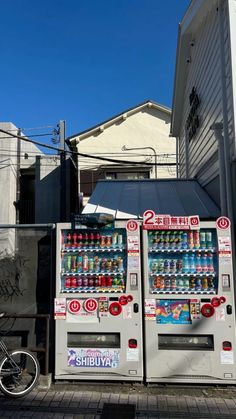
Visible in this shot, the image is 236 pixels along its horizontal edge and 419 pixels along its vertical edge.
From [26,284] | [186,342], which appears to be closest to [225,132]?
[186,342]

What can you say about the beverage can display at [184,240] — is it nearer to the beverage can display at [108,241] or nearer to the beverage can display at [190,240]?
the beverage can display at [190,240]

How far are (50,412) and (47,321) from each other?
128 cm

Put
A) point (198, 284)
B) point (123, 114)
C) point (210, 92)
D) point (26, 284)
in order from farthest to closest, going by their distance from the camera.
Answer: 1. point (123, 114)
2. point (210, 92)
3. point (26, 284)
4. point (198, 284)

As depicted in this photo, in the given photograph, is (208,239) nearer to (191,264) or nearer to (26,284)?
(191,264)

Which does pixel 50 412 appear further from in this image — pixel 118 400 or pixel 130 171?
pixel 130 171

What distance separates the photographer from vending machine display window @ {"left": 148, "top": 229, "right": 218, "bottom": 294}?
17.5 feet

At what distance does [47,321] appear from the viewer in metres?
5.37

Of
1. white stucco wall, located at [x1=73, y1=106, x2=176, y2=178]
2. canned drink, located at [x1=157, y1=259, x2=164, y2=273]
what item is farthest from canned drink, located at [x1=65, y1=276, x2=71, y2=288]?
white stucco wall, located at [x1=73, y1=106, x2=176, y2=178]

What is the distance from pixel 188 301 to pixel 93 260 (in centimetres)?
153

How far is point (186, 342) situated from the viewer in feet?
17.2

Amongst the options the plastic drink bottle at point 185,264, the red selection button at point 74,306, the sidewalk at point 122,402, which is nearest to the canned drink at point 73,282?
the red selection button at point 74,306

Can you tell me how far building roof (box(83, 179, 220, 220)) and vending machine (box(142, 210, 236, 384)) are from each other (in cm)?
140

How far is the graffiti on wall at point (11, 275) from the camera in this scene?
224 inches

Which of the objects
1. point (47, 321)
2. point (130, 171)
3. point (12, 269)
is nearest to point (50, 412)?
point (47, 321)
